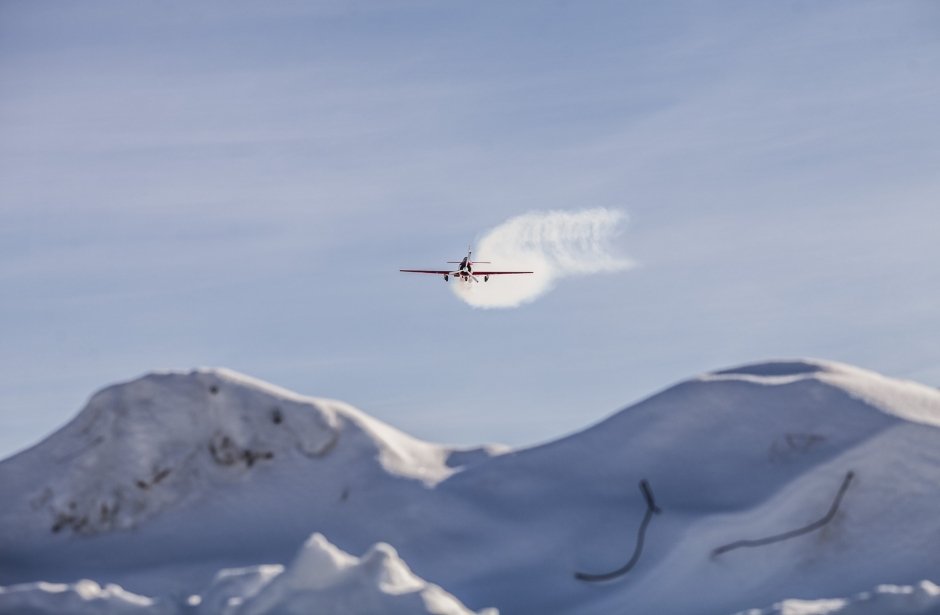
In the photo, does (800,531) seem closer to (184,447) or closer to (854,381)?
(854,381)

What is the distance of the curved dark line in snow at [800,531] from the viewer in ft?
111

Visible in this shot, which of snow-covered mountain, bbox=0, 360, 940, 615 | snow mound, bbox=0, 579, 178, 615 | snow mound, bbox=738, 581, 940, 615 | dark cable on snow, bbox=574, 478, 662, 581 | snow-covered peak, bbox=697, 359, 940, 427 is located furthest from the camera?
snow-covered peak, bbox=697, 359, 940, 427

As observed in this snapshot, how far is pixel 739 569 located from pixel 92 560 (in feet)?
56.2

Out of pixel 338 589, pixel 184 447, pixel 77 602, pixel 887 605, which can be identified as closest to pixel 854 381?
pixel 887 605

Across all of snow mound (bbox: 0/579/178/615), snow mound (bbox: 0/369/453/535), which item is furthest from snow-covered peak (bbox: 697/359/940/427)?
snow mound (bbox: 0/579/178/615)

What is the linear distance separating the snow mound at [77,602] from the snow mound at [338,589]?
171cm

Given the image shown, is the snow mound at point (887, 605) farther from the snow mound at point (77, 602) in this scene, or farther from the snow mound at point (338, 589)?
the snow mound at point (77, 602)

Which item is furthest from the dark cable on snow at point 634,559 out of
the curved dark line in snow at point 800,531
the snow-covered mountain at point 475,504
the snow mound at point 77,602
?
the snow mound at point 77,602

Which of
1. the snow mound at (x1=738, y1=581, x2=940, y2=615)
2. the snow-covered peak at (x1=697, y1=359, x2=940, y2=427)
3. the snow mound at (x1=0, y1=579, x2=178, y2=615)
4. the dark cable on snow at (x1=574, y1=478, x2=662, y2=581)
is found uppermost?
the snow-covered peak at (x1=697, y1=359, x2=940, y2=427)

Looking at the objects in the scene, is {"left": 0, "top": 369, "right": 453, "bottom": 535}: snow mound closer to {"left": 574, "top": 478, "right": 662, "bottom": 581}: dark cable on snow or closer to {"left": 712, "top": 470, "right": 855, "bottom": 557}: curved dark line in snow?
{"left": 574, "top": 478, "right": 662, "bottom": 581}: dark cable on snow

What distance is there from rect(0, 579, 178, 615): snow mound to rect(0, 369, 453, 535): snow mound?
5390mm

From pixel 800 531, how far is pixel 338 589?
36.7ft

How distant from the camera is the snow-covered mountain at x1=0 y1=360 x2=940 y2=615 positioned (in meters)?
33.5

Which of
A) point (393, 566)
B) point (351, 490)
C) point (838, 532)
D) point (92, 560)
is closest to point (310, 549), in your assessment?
point (393, 566)
